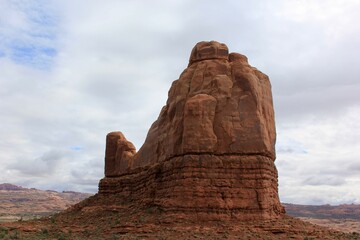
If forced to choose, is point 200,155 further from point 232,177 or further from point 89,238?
point 89,238

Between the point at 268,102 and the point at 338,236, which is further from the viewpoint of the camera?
the point at 268,102

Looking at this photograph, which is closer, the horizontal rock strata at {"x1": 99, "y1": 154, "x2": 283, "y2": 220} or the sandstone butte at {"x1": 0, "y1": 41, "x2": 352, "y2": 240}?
the sandstone butte at {"x1": 0, "y1": 41, "x2": 352, "y2": 240}

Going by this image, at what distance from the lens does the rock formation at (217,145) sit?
31.0 meters

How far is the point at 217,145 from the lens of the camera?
3288cm

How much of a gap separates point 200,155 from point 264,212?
5803 millimetres

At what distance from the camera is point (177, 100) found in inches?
1430

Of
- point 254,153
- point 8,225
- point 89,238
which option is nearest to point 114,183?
point 8,225

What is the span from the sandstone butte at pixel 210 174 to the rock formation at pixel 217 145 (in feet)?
0.22

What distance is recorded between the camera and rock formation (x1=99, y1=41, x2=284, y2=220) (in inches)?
1222

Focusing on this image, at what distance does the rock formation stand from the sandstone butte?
67 mm

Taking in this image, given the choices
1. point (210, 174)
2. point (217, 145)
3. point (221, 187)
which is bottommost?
point (221, 187)

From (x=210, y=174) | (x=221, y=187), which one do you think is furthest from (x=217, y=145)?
(x=221, y=187)

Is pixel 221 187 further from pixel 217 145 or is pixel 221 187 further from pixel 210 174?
pixel 217 145

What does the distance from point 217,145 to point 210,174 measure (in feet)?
7.91
